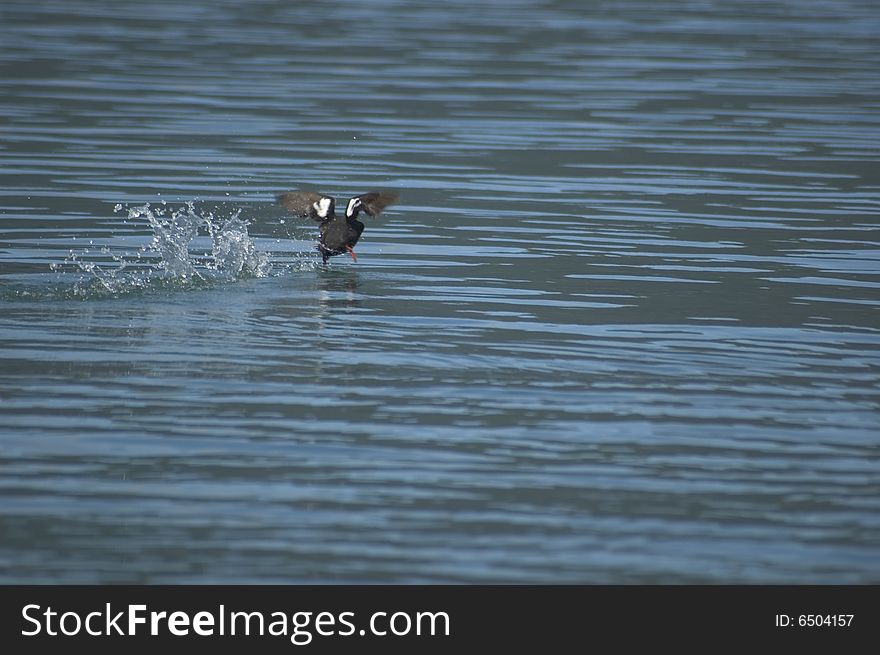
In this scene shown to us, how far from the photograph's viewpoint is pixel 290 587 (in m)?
7.23

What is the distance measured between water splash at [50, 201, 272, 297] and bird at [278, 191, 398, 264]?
21.5 inches

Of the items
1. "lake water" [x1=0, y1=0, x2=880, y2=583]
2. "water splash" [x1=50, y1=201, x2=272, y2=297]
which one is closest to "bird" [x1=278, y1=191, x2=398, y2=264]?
"lake water" [x1=0, y1=0, x2=880, y2=583]

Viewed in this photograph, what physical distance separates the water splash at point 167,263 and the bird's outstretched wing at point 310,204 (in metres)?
0.51

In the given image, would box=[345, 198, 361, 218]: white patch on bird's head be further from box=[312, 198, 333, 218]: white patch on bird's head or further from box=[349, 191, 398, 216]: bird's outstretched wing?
box=[312, 198, 333, 218]: white patch on bird's head

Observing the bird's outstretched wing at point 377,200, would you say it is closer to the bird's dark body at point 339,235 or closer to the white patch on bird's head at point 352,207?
the white patch on bird's head at point 352,207

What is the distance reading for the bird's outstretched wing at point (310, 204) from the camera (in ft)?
49.2

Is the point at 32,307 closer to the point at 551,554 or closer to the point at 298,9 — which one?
the point at 551,554

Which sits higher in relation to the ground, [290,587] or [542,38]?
[542,38]

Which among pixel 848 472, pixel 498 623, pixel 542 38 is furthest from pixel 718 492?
pixel 542 38

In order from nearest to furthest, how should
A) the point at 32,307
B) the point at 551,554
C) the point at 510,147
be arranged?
the point at 551,554 → the point at 32,307 → the point at 510,147

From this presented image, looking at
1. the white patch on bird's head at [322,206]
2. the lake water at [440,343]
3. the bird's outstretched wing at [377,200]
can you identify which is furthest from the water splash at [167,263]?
the bird's outstretched wing at [377,200]

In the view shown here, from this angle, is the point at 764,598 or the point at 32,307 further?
the point at 32,307

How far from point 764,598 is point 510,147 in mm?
17635

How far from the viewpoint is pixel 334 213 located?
1510cm
